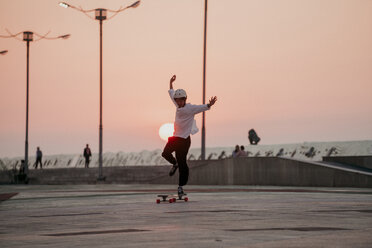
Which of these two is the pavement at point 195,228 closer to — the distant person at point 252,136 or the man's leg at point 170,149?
the man's leg at point 170,149

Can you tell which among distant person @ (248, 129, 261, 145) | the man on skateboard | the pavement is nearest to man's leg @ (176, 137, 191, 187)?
the man on skateboard

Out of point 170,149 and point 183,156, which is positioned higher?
point 170,149

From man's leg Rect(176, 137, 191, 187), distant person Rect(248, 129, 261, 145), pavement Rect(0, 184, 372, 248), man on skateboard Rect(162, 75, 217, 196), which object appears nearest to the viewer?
pavement Rect(0, 184, 372, 248)

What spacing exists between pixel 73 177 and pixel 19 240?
42253 millimetres

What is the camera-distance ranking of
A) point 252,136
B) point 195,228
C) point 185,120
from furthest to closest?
point 252,136, point 185,120, point 195,228

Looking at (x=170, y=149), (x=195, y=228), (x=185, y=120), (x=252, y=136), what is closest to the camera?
(x=195, y=228)

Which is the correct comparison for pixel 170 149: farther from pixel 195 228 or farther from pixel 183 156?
pixel 195 228

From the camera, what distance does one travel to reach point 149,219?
30.6ft

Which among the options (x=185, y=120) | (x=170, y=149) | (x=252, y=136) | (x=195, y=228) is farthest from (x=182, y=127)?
(x=252, y=136)

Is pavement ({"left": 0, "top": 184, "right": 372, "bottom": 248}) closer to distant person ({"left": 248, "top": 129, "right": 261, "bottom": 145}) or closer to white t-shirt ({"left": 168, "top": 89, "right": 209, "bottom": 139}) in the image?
white t-shirt ({"left": 168, "top": 89, "right": 209, "bottom": 139})

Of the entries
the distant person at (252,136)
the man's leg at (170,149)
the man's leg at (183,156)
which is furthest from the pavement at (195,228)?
the distant person at (252,136)

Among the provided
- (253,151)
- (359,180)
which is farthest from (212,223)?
(253,151)

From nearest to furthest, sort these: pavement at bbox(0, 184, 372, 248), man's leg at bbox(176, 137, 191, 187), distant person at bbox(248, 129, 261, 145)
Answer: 1. pavement at bbox(0, 184, 372, 248)
2. man's leg at bbox(176, 137, 191, 187)
3. distant person at bbox(248, 129, 261, 145)

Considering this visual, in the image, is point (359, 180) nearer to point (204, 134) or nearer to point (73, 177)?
point (204, 134)
